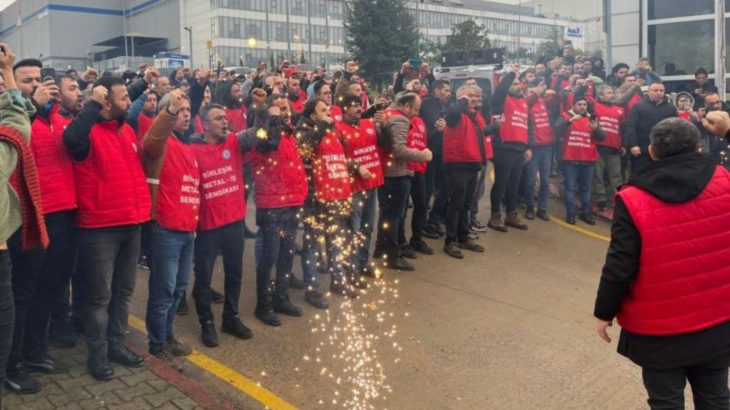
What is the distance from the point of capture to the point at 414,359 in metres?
4.86

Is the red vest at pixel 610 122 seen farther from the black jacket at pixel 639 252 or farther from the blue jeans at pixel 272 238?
the black jacket at pixel 639 252

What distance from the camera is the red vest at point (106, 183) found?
4281 mm

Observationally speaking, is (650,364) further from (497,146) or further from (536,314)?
(497,146)

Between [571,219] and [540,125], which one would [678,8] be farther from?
[571,219]

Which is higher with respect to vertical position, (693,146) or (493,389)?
(693,146)

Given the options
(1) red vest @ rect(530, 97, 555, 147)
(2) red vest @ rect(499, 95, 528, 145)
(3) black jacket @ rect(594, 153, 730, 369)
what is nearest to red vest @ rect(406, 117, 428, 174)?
(2) red vest @ rect(499, 95, 528, 145)

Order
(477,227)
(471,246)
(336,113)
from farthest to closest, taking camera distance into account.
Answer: (477,227)
(471,246)
(336,113)

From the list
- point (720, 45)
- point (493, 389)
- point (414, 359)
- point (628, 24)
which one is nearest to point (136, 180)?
point (414, 359)

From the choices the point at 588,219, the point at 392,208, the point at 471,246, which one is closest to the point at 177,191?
the point at 392,208

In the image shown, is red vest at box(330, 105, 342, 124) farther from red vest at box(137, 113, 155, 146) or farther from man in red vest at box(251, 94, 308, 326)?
red vest at box(137, 113, 155, 146)

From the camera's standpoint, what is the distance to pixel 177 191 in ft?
15.4

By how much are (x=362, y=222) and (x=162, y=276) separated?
2.71 metres

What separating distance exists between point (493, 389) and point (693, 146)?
7.15ft

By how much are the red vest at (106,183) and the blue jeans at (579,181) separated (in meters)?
6.87
